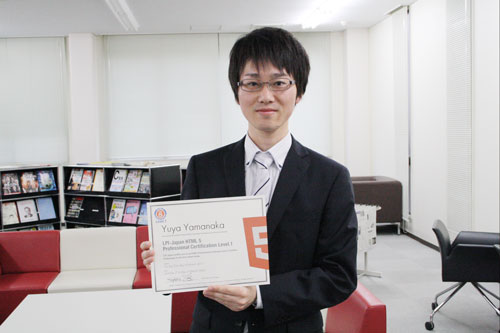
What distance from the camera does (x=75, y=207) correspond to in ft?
19.6

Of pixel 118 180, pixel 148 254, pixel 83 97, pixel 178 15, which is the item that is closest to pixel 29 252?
pixel 118 180

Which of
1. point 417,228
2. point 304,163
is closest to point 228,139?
point 417,228

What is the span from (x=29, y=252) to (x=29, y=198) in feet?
6.57

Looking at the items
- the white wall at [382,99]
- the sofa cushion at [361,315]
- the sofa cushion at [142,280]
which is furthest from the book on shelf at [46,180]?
the white wall at [382,99]

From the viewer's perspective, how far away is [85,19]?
23.7 ft

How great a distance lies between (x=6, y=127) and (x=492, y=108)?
8285 mm

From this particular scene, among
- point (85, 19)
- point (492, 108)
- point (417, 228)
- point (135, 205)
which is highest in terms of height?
point (85, 19)

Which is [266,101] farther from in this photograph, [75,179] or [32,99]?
[32,99]

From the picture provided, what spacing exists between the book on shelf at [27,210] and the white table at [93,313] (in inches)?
138

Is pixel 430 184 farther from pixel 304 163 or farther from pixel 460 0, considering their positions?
pixel 304 163

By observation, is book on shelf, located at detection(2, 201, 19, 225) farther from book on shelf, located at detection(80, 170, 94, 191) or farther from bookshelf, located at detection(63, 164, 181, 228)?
book on shelf, located at detection(80, 170, 94, 191)

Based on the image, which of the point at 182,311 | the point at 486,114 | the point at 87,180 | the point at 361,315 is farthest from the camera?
the point at 87,180

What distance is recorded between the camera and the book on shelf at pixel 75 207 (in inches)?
234

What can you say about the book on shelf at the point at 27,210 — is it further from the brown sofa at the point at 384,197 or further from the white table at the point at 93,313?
the brown sofa at the point at 384,197
